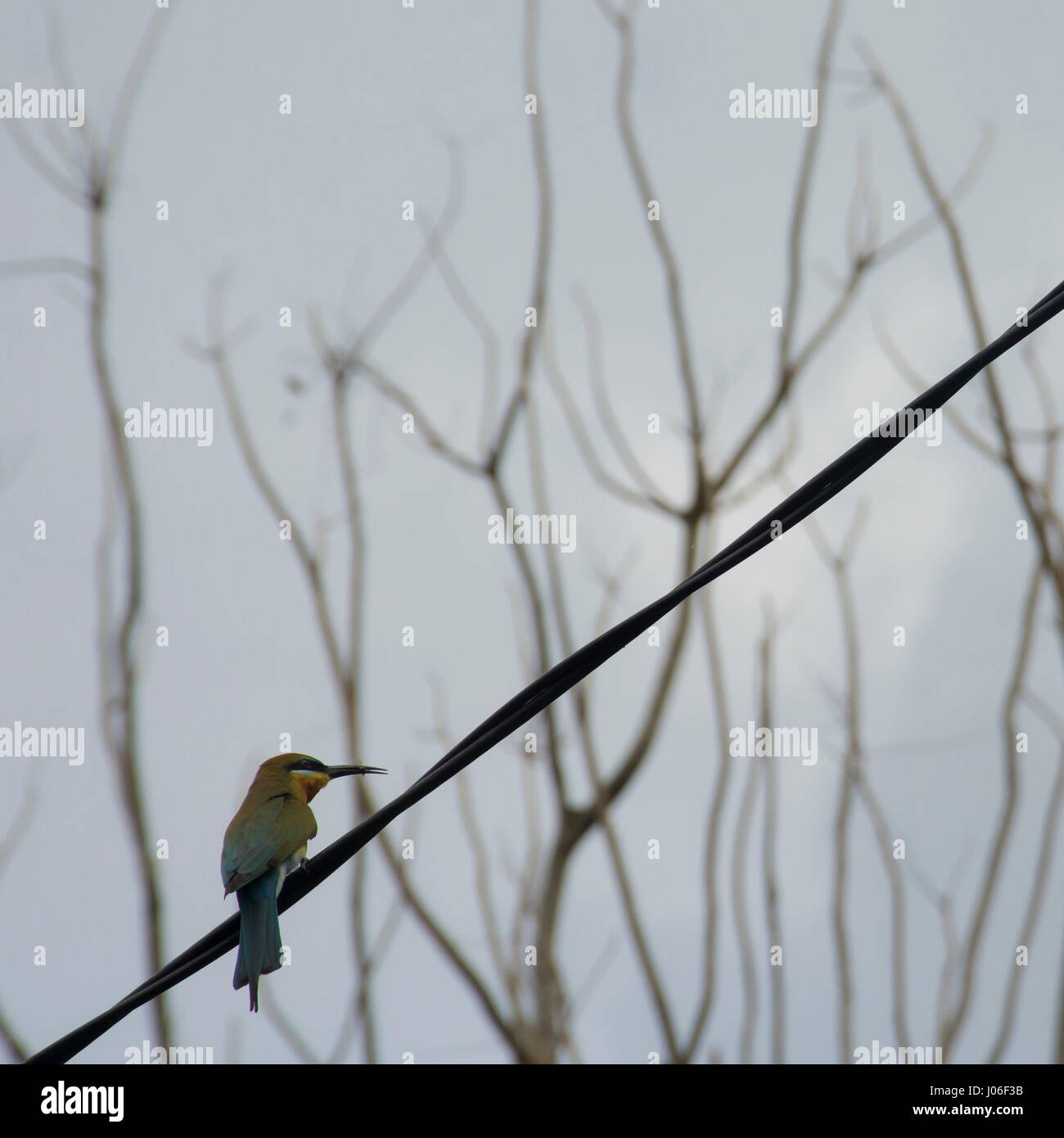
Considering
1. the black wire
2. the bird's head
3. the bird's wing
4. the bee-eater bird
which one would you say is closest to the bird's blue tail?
the bee-eater bird

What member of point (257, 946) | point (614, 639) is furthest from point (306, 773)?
point (614, 639)

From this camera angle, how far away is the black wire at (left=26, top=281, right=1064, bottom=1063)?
1.49 metres

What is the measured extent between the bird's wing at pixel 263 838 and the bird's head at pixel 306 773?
139 millimetres

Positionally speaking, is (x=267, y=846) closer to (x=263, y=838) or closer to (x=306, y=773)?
(x=263, y=838)

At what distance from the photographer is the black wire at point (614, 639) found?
1491mm

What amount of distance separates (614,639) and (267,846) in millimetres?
1120

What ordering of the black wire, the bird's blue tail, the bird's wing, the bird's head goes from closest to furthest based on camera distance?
1. the black wire
2. the bird's blue tail
3. the bird's wing
4. the bird's head

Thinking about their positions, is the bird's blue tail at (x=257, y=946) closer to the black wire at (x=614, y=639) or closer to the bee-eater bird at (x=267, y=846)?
the bee-eater bird at (x=267, y=846)

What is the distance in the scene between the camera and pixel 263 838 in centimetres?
239

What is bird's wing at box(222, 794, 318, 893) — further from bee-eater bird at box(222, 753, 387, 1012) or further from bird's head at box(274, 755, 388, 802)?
bird's head at box(274, 755, 388, 802)

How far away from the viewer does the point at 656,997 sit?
364 cm

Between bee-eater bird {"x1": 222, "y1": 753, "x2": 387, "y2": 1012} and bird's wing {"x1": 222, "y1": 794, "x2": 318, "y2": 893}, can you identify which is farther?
bird's wing {"x1": 222, "y1": 794, "x2": 318, "y2": 893}
